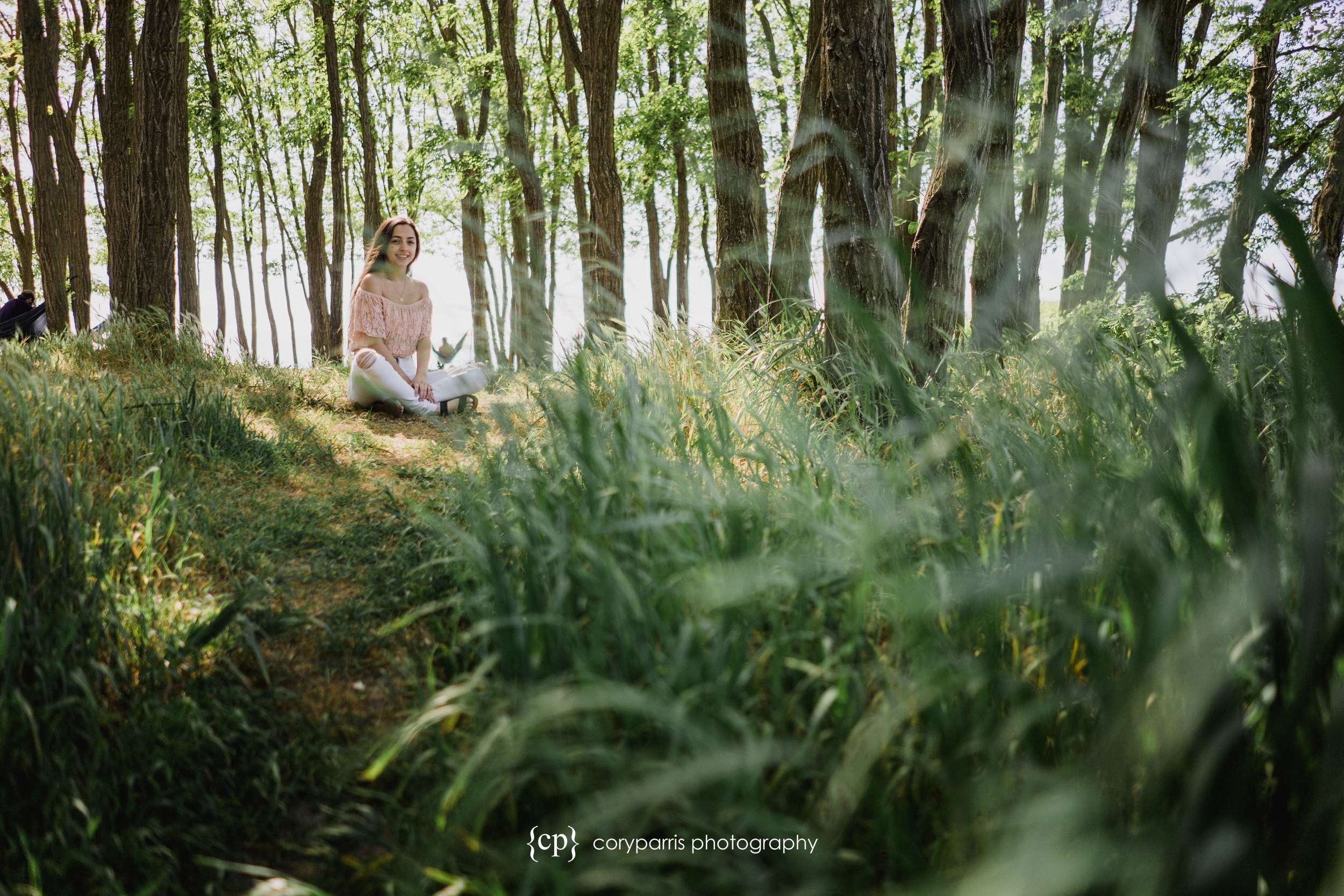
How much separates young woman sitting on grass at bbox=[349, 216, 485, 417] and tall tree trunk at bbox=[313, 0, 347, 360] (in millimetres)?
5799

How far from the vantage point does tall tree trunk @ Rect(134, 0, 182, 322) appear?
23.2ft

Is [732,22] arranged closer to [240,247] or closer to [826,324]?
[826,324]

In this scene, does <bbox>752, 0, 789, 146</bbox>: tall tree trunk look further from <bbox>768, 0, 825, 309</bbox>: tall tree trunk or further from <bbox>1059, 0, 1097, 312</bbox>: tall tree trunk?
<bbox>768, 0, 825, 309</bbox>: tall tree trunk

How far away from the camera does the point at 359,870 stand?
144 cm

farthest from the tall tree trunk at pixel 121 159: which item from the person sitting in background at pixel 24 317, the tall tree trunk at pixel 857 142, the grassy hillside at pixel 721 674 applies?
the tall tree trunk at pixel 857 142

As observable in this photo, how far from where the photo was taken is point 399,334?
6887 millimetres

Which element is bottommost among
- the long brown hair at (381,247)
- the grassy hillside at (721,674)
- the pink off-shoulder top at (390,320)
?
the grassy hillside at (721,674)

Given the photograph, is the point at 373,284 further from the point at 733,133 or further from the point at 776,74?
the point at 776,74

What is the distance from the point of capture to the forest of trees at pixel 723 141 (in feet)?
15.5

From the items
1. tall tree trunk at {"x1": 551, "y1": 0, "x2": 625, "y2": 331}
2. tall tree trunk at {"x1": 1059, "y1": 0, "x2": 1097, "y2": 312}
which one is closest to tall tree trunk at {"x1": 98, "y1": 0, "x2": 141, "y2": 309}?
tall tree trunk at {"x1": 551, "y1": 0, "x2": 625, "y2": 331}

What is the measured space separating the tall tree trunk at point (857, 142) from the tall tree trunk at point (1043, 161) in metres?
6.55

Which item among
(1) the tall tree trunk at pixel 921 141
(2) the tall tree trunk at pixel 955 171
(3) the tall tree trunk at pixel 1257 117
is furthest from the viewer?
(1) the tall tree trunk at pixel 921 141

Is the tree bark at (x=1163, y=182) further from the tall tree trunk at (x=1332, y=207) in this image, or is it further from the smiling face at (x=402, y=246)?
the smiling face at (x=402, y=246)

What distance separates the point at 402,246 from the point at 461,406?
1.72 meters
